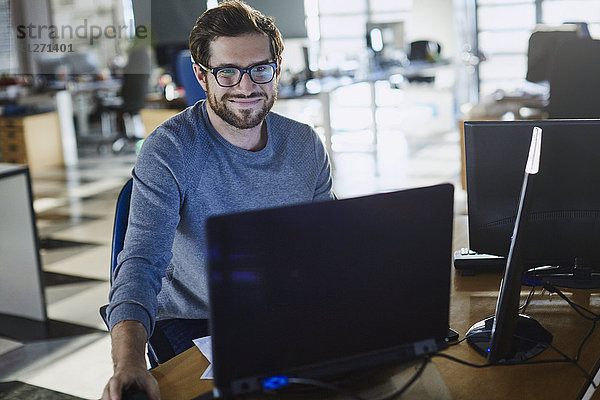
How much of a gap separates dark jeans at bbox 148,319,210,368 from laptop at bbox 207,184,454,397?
643 mm

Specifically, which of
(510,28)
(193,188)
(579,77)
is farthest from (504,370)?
(510,28)

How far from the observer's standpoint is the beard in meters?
1.66

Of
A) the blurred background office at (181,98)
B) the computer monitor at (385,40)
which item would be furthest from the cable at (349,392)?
the computer monitor at (385,40)

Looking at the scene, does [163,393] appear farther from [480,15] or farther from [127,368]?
[480,15]

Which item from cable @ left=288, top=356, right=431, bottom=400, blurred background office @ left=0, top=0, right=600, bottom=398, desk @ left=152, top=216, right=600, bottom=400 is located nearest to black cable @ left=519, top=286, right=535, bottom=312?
desk @ left=152, top=216, right=600, bottom=400

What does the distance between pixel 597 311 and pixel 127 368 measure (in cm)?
103

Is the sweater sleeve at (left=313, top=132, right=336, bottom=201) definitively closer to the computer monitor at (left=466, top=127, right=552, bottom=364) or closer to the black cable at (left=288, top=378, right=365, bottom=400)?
the computer monitor at (left=466, top=127, right=552, bottom=364)

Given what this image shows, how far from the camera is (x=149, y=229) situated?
1509 millimetres

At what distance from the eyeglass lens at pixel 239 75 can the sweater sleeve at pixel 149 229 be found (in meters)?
0.17

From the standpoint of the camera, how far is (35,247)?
11.1 ft

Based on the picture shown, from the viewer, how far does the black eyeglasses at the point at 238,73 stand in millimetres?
1635

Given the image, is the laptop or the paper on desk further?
the paper on desk

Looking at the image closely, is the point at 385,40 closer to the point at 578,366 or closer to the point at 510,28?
the point at 510,28

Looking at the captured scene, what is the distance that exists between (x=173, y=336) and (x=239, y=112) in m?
0.57
